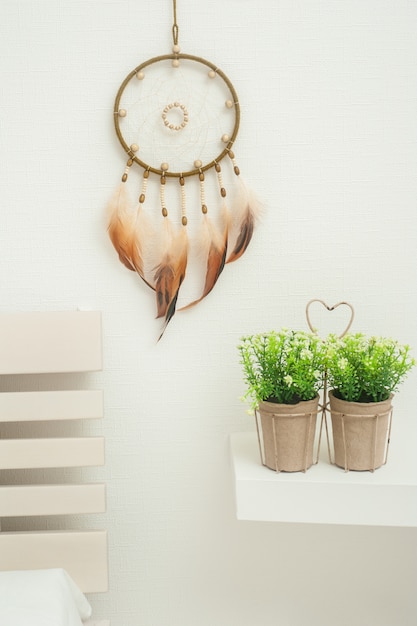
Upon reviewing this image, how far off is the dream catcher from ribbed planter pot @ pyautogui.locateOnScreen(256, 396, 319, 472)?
0.38 meters

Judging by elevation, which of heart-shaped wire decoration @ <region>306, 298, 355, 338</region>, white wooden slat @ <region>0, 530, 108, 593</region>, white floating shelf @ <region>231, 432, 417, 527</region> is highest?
heart-shaped wire decoration @ <region>306, 298, 355, 338</region>

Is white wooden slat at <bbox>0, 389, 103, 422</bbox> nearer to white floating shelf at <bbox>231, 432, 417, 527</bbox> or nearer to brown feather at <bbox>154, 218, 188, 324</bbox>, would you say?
brown feather at <bbox>154, 218, 188, 324</bbox>

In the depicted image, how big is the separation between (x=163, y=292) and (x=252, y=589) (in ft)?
2.47

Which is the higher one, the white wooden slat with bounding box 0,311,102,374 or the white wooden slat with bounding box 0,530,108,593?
the white wooden slat with bounding box 0,311,102,374

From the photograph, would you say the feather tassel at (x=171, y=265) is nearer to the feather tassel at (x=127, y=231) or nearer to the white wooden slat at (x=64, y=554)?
the feather tassel at (x=127, y=231)

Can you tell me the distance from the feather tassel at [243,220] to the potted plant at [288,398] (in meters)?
0.30

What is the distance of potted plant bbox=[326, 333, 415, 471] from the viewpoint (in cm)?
129

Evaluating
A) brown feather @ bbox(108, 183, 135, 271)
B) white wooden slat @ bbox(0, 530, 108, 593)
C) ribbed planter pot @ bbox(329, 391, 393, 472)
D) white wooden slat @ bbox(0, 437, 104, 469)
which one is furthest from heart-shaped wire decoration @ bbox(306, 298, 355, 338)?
white wooden slat @ bbox(0, 530, 108, 593)

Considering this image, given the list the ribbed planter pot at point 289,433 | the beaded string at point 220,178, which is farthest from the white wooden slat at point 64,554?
the beaded string at point 220,178

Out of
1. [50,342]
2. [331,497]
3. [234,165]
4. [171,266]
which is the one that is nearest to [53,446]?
[50,342]

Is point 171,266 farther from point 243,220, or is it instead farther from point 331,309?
point 331,309

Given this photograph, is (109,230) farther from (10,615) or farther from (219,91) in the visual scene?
(10,615)

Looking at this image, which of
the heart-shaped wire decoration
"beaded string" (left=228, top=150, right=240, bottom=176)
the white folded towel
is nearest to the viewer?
the white folded towel

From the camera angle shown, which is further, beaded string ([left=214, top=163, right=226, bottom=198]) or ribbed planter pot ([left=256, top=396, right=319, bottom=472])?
beaded string ([left=214, top=163, right=226, bottom=198])
